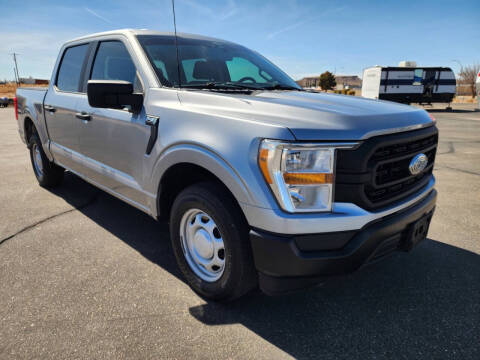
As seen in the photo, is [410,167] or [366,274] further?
[366,274]

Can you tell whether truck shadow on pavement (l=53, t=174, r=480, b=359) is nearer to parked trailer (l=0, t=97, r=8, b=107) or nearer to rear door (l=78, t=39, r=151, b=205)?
rear door (l=78, t=39, r=151, b=205)

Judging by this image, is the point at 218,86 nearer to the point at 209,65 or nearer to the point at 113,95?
the point at 209,65

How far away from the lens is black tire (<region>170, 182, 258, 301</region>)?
196 cm

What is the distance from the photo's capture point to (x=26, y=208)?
4.16 metres

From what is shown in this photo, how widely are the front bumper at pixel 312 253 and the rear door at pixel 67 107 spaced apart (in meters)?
2.52

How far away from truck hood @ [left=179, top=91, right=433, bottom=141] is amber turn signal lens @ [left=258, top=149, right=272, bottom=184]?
0.16 m

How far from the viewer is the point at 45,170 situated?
188 inches

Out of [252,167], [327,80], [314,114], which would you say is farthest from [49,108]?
[327,80]

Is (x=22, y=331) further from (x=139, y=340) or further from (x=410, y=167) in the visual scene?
(x=410, y=167)

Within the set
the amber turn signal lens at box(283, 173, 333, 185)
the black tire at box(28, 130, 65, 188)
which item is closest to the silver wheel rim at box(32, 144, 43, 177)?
the black tire at box(28, 130, 65, 188)

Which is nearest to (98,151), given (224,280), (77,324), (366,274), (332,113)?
(77,324)

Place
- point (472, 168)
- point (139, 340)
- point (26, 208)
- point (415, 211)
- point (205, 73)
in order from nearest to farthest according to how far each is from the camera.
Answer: point (139, 340), point (415, 211), point (205, 73), point (26, 208), point (472, 168)

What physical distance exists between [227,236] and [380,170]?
94 cm

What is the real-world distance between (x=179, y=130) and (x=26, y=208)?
9.78ft
